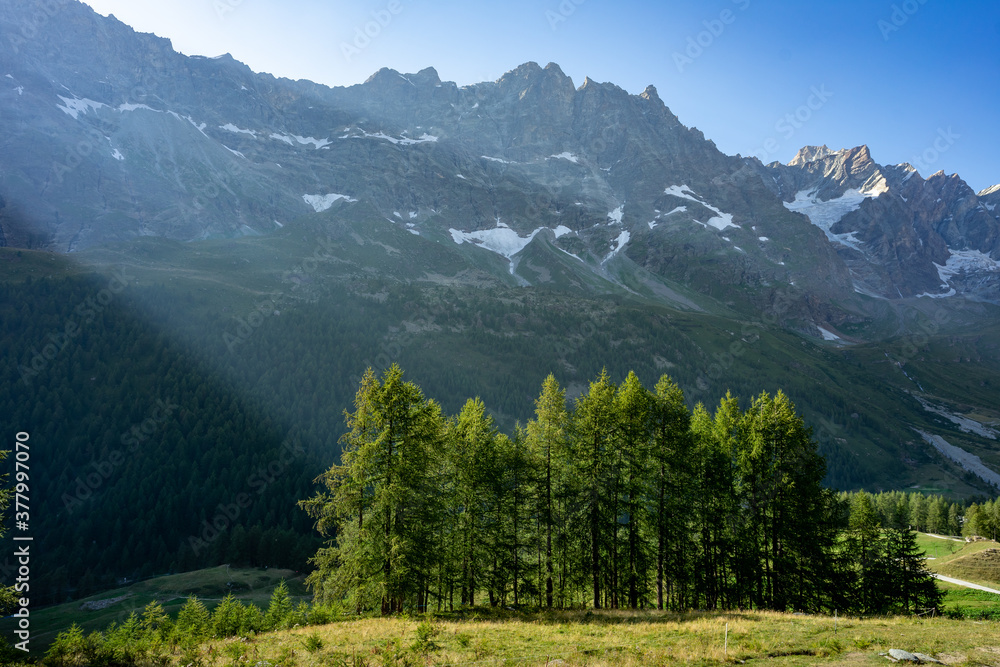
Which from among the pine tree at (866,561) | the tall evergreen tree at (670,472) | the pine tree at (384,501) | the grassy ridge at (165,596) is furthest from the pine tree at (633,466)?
the grassy ridge at (165,596)

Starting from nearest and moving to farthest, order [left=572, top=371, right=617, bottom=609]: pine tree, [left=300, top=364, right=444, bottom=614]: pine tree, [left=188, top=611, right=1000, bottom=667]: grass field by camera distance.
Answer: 1. [left=188, top=611, right=1000, bottom=667]: grass field
2. [left=300, top=364, right=444, bottom=614]: pine tree
3. [left=572, top=371, right=617, bottom=609]: pine tree

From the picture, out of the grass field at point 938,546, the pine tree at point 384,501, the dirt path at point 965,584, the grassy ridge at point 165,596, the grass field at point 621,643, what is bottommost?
the grassy ridge at point 165,596

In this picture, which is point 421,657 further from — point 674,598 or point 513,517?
point 674,598

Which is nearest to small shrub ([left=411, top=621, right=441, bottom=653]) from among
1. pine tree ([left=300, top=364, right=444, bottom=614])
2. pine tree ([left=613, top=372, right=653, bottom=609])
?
pine tree ([left=300, top=364, right=444, bottom=614])

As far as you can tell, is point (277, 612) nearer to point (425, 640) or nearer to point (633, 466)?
point (425, 640)

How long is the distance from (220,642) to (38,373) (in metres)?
201

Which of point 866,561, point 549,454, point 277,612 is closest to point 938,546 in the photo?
point 866,561

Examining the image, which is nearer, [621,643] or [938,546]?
[621,643]

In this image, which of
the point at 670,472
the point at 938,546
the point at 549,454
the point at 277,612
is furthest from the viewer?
the point at 938,546

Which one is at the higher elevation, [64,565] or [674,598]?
[674,598]

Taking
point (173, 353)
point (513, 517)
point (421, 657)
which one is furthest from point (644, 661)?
point (173, 353)

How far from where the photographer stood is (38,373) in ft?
527

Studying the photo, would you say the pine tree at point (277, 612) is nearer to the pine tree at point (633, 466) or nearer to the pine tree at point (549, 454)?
the pine tree at point (549, 454)

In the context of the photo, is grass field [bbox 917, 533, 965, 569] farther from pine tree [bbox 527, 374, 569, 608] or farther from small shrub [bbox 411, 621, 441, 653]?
small shrub [bbox 411, 621, 441, 653]
